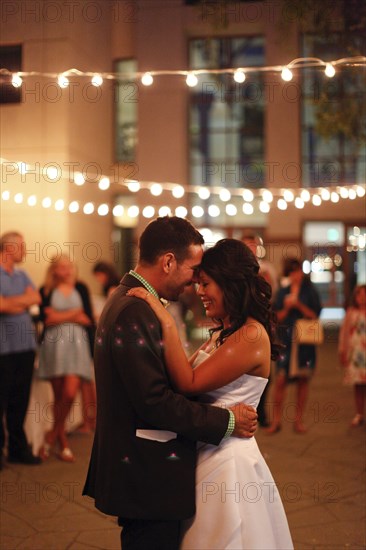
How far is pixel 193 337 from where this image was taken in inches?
586

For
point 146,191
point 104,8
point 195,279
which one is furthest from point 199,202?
point 195,279

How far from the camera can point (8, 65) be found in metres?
5.97

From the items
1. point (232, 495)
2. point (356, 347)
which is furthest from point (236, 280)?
point (356, 347)

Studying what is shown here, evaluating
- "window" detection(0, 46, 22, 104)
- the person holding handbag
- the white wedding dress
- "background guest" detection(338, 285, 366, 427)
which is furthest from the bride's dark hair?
"background guest" detection(338, 285, 366, 427)

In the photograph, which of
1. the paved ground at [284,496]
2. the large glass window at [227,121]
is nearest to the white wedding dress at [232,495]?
Result: the paved ground at [284,496]

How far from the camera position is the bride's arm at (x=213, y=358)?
8.09ft

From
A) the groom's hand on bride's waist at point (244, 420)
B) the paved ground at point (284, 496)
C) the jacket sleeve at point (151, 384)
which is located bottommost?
the paved ground at point (284, 496)

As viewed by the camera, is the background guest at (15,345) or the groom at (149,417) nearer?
the groom at (149,417)

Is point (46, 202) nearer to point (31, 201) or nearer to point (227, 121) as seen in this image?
point (31, 201)

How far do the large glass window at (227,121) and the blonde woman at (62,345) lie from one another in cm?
1241

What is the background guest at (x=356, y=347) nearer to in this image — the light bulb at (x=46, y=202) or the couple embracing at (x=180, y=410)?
the light bulb at (x=46, y=202)

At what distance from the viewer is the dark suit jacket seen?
2371 mm

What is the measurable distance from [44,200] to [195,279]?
6466 mm

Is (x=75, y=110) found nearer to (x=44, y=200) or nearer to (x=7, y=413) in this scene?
(x=44, y=200)
